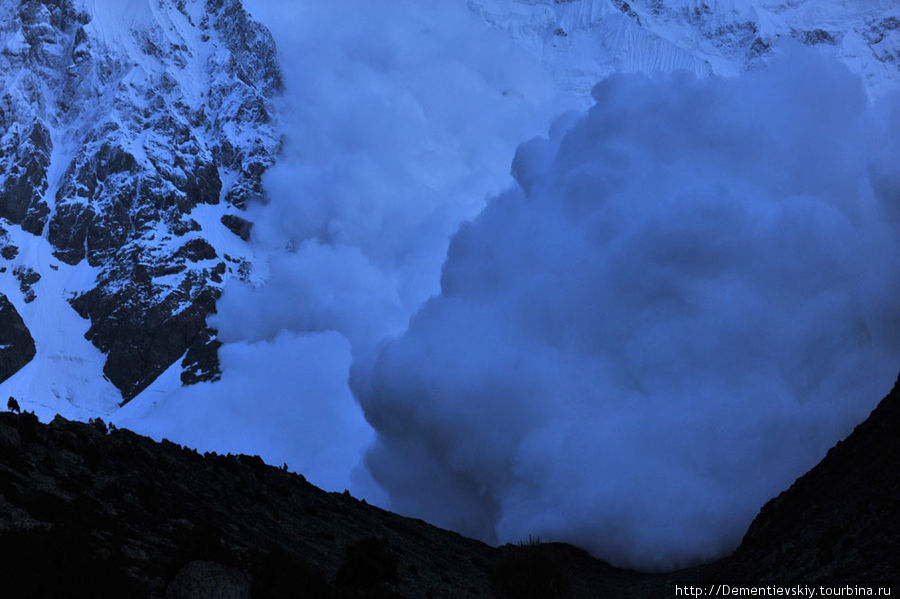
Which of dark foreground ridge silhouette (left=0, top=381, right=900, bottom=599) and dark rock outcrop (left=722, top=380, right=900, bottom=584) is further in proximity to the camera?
dark rock outcrop (left=722, top=380, right=900, bottom=584)

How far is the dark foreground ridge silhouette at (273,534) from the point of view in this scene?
45.2m

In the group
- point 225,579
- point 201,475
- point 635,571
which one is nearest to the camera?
point 225,579

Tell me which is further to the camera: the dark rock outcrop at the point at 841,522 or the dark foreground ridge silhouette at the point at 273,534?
the dark rock outcrop at the point at 841,522

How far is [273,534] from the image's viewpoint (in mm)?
72438

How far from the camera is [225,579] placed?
44.5 metres

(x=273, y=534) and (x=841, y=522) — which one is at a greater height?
(x=841, y=522)

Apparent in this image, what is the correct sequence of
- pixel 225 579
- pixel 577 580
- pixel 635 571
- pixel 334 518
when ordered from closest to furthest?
pixel 225 579 → pixel 334 518 → pixel 577 580 → pixel 635 571

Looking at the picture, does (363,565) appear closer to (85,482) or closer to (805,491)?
(85,482)

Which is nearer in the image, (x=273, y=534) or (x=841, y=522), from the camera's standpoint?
(x=273, y=534)

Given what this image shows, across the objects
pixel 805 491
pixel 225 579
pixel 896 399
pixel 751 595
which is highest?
pixel 896 399

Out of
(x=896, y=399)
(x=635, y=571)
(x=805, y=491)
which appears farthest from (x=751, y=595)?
(x=635, y=571)

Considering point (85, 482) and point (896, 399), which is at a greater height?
point (896, 399)

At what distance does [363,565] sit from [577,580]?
43136 mm

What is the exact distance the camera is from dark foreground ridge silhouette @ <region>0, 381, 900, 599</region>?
148 ft
